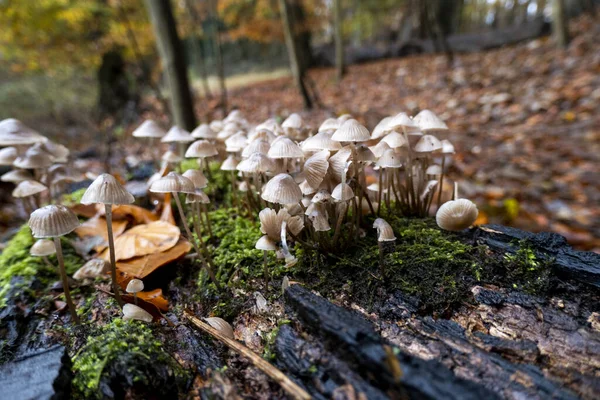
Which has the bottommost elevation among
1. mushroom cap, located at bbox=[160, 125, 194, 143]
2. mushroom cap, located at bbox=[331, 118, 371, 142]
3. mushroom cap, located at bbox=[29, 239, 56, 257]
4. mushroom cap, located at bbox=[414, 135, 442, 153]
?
mushroom cap, located at bbox=[29, 239, 56, 257]

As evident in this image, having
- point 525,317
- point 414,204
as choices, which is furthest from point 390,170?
point 525,317

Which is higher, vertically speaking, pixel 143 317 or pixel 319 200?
pixel 319 200

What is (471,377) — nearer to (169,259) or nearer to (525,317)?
(525,317)

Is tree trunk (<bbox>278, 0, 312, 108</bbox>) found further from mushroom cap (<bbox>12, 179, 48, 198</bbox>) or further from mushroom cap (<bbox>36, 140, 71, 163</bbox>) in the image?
mushroom cap (<bbox>12, 179, 48, 198</bbox>)

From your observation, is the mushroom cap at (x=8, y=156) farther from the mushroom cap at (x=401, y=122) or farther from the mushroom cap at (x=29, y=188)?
the mushroom cap at (x=401, y=122)

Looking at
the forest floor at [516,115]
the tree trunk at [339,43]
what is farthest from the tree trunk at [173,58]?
the tree trunk at [339,43]

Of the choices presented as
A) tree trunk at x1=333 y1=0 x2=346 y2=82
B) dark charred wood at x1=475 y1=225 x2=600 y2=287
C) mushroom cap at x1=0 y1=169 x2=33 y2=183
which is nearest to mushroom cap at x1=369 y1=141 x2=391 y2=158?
dark charred wood at x1=475 y1=225 x2=600 y2=287
